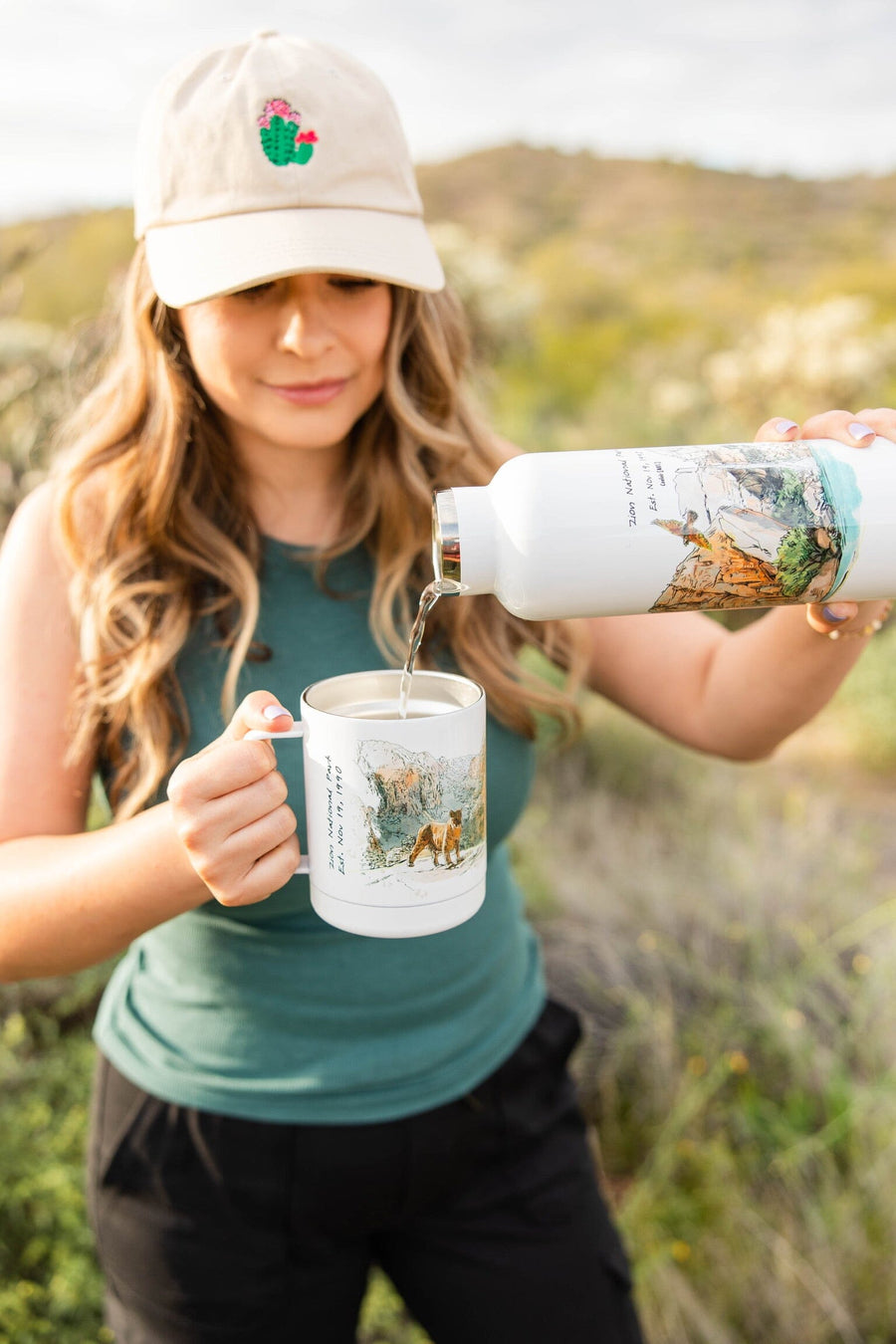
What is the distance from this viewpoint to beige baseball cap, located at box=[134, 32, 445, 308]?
1245mm

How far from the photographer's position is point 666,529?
100cm

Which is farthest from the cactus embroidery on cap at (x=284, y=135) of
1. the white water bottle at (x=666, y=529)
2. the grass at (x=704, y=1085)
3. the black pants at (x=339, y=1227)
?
the grass at (x=704, y=1085)

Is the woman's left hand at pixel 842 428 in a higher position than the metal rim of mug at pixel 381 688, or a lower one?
higher

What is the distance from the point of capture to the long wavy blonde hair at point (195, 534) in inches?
55.5

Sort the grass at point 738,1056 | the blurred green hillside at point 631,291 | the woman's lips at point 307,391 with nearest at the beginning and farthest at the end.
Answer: the woman's lips at point 307,391
the grass at point 738,1056
the blurred green hillside at point 631,291

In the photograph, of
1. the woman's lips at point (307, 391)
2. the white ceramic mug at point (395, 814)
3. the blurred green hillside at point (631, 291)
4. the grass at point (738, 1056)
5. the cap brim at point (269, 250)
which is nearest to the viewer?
the white ceramic mug at point (395, 814)

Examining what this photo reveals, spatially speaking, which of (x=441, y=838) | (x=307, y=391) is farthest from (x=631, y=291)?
(x=441, y=838)

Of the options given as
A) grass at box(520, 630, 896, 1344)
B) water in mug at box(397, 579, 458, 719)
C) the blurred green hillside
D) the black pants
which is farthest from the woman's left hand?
grass at box(520, 630, 896, 1344)

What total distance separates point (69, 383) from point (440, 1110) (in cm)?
154

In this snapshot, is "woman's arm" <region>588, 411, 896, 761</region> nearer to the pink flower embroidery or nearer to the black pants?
the black pants

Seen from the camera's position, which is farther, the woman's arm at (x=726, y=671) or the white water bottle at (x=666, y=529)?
the woman's arm at (x=726, y=671)

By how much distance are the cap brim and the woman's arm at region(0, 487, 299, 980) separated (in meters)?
0.41

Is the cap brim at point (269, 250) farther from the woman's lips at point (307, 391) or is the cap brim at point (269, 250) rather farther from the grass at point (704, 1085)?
the grass at point (704, 1085)

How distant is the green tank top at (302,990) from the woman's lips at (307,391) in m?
0.27
